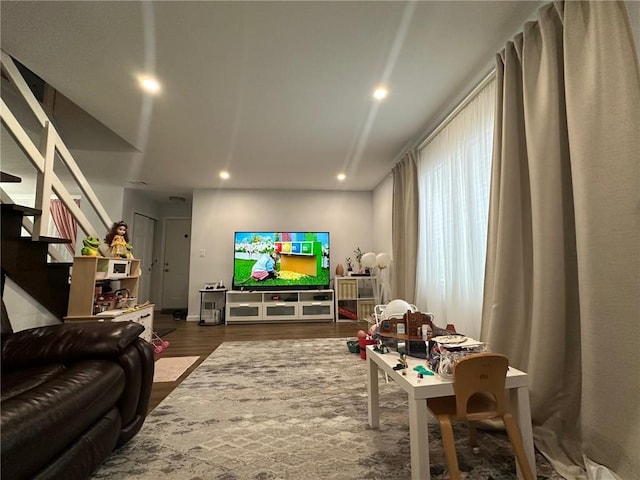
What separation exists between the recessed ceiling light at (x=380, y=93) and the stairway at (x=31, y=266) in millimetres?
2740

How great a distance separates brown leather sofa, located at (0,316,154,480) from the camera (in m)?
0.86

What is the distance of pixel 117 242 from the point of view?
3135mm

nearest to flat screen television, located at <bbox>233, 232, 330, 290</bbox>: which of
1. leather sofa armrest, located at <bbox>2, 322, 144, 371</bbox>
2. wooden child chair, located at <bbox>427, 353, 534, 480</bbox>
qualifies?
leather sofa armrest, located at <bbox>2, 322, 144, 371</bbox>

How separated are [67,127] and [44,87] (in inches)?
28.5

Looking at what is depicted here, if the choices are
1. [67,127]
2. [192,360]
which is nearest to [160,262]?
[67,127]

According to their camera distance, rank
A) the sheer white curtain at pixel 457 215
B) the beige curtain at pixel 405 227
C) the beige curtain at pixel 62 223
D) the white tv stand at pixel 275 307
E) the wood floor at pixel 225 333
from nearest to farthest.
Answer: the sheer white curtain at pixel 457 215
the wood floor at pixel 225 333
the beige curtain at pixel 405 227
the white tv stand at pixel 275 307
the beige curtain at pixel 62 223

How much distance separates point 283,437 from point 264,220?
4227mm

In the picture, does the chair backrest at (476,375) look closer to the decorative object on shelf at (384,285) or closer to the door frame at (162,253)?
the decorative object on shelf at (384,285)

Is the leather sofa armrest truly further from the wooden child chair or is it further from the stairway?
the wooden child chair

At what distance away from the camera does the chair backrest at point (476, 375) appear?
3.64 ft

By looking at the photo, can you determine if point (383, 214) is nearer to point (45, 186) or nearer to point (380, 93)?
point (380, 93)

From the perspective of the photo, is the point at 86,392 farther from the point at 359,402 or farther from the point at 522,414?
the point at 522,414

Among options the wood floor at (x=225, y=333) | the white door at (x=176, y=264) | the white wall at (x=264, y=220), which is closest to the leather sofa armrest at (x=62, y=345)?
the wood floor at (x=225, y=333)

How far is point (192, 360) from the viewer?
286 centimetres
